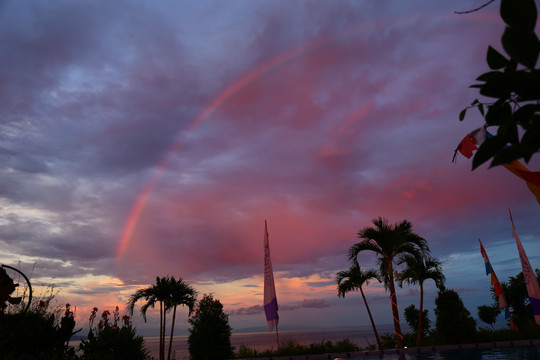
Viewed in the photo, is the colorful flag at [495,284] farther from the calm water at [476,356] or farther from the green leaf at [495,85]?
the green leaf at [495,85]

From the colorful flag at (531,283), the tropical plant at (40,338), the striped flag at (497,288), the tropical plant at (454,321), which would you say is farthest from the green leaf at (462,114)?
the striped flag at (497,288)

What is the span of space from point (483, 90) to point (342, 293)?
77.4 ft

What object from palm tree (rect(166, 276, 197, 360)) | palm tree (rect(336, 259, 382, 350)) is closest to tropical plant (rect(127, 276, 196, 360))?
palm tree (rect(166, 276, 197, 360))

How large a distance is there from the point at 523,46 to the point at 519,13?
107mm

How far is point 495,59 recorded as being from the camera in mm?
1346

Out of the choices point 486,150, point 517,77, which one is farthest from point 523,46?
point 486,150

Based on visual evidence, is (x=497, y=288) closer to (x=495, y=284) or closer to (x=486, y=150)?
(x=495, y=284)

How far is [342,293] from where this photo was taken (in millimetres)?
23156

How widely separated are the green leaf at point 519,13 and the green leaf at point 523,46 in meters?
0.04

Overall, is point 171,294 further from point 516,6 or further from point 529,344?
point 516,6

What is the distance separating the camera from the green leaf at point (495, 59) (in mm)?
1336

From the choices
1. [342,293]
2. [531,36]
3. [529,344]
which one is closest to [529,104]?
[531,36]

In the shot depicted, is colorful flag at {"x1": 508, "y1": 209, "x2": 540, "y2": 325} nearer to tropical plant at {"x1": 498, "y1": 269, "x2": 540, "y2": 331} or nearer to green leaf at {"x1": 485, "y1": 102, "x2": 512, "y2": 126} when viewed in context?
tropical plant at {"x1": 498, "y1": 269, "x2": 540, "y2": 331}

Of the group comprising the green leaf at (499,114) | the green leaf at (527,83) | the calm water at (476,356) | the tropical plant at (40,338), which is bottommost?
the calm water at (476,356)
